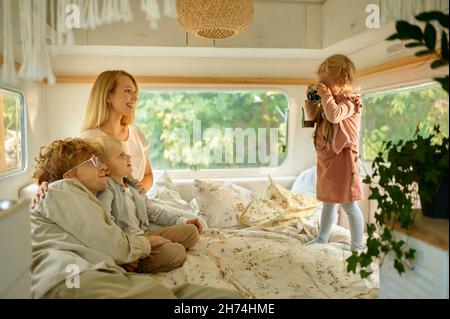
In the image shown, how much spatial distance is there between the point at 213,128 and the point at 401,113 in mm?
1276

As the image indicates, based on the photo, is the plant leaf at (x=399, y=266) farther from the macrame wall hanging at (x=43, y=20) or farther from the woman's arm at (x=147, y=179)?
the woman's arm at (x=147, y=179)

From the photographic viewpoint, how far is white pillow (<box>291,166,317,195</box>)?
2.61m

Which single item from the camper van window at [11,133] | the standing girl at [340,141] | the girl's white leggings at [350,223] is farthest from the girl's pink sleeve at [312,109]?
the camper van window at [11,133]

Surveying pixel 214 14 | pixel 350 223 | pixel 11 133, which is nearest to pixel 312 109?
pixel 350 223

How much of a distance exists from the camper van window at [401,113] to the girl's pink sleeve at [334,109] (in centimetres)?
Answer: 20

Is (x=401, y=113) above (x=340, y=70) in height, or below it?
below

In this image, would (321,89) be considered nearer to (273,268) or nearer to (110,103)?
(273,268)

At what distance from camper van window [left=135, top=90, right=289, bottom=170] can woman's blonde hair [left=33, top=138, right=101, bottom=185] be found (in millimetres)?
1075

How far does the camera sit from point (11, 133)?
1.98 meters

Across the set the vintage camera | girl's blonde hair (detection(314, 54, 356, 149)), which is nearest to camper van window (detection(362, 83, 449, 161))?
girl's blonde hair (detection(314, 54, 356, 149))

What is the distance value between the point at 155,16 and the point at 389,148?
1091 mm

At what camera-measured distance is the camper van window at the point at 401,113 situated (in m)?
1.10

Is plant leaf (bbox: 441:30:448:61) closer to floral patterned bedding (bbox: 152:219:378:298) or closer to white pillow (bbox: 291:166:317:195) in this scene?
floral patterned bedding (bbox: 152:219:378:298)

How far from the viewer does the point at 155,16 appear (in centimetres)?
Result: 159
